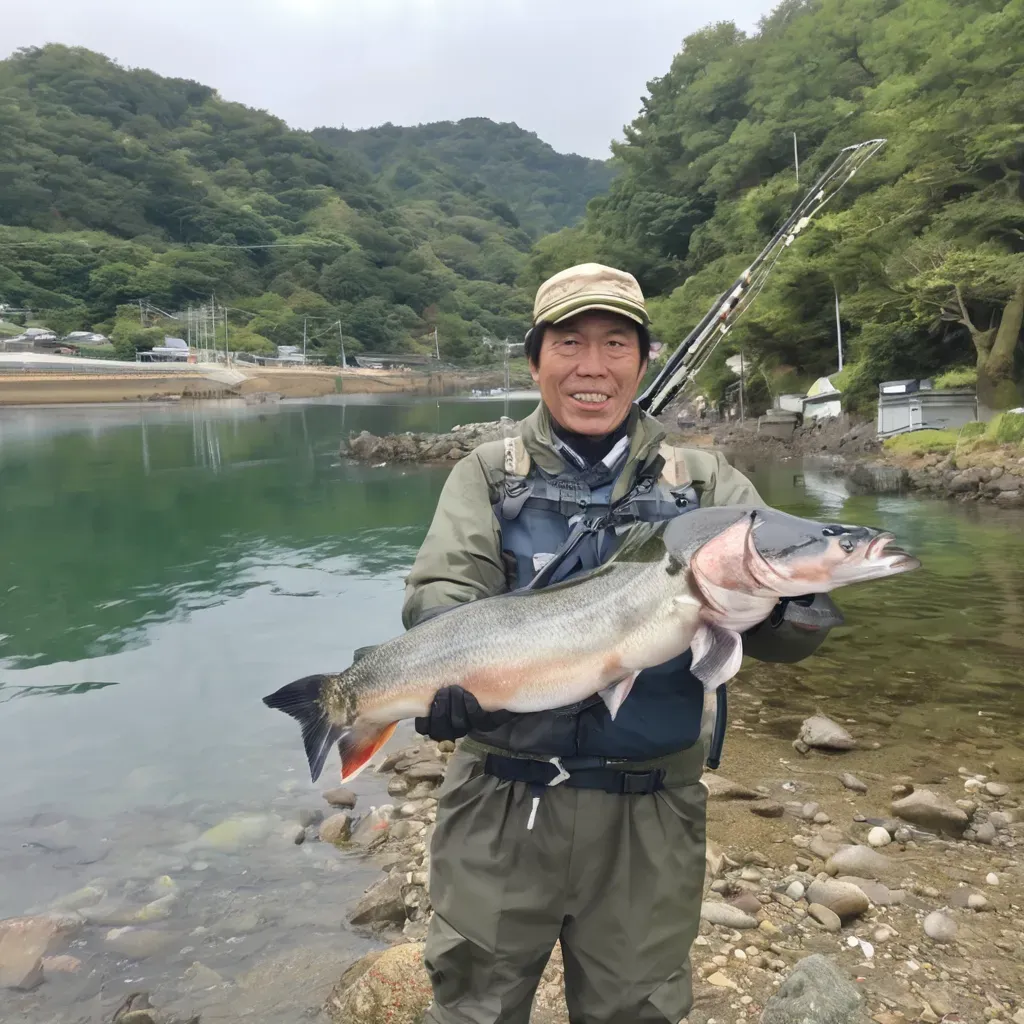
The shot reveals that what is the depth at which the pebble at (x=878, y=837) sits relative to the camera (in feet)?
17.4

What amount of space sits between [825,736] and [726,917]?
326 cm

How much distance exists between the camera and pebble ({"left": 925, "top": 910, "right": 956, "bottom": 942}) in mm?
4148

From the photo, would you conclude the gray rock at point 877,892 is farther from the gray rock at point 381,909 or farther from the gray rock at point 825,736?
the gray rock at point 381,909

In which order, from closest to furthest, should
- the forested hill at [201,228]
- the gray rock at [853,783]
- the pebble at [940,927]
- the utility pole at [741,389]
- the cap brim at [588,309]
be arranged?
the cap brim at [588,309]
the pebble at [940,927]
the gray rock at [853,783]
the utility pole at [741,389]
the forested hill at [201,228]

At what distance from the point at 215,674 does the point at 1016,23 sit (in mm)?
31267

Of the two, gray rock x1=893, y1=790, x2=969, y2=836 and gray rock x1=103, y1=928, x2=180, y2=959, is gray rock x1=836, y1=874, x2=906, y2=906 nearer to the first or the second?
gray rock x1=893, y1=790, x2=969, y2=836

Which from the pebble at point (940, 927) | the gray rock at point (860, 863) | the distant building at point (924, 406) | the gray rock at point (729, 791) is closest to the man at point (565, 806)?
the pebble at point (940, 927)

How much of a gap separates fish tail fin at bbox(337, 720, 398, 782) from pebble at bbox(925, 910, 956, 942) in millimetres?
3368

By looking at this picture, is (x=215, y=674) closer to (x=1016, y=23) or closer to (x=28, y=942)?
(x=28, y=942)

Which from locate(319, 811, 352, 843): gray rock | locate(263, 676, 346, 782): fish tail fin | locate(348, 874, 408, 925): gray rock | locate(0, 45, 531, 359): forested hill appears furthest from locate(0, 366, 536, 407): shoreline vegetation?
locate(263, 676, 346, 782): fish tail fin

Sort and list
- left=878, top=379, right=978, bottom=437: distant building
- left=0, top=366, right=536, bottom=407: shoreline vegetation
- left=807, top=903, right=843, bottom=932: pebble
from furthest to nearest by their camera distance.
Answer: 1. left=0, top=366, right=536, bottom=407: shoreline vegetation
2. left=878, top=379, right=978, bottom=437: distant building
3. left=807, top=903, right=843, bottom=932: pebble

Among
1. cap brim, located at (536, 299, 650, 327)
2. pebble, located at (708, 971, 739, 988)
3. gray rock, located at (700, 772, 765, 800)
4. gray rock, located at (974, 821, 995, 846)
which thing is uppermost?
cap brim, located at (536, 299, 650, 327)

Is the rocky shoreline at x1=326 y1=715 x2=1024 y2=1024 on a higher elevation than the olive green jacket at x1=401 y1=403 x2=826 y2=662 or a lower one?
lower

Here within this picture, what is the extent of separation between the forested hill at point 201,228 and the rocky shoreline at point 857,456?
7666cm
